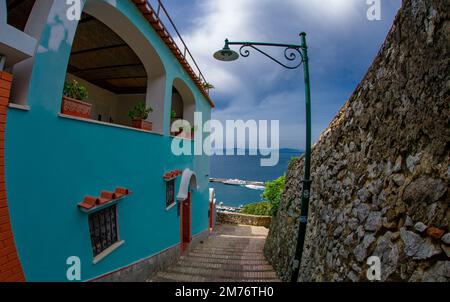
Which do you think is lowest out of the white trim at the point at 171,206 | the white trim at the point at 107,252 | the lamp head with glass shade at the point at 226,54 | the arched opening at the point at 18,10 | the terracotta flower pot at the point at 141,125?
the white trim at the point at 107,252

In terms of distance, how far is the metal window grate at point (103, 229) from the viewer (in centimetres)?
514

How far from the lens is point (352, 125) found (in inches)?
167

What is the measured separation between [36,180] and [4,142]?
31.6 inches

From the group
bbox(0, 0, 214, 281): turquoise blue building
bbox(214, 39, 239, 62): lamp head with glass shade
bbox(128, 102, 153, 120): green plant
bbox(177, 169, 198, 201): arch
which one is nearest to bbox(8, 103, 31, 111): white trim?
bbox(0, 0, 214, 281): turquoise blue building

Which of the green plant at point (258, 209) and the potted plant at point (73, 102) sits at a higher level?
the potted plant at point (73, 102)

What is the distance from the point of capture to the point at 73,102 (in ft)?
14.3

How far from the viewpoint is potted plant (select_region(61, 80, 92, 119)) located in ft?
13.8

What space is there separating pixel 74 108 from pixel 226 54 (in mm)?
3594

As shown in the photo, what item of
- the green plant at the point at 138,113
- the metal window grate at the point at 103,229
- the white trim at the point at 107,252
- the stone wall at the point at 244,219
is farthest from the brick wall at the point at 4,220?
the stone wall at the point at 244,219

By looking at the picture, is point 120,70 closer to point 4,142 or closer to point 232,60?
point 232,60

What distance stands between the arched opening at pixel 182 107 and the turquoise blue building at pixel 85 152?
170 millimetres

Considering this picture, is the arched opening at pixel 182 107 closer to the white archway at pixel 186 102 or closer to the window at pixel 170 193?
the white archway at pixel 186 102

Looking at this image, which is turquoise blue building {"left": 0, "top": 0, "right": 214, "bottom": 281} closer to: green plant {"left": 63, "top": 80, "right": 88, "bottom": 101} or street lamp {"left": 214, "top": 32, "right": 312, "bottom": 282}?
green plant {"left": 63, "top": 80, "right": 88, "bottom": 101}

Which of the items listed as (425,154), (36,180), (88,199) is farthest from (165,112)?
(425,154)
